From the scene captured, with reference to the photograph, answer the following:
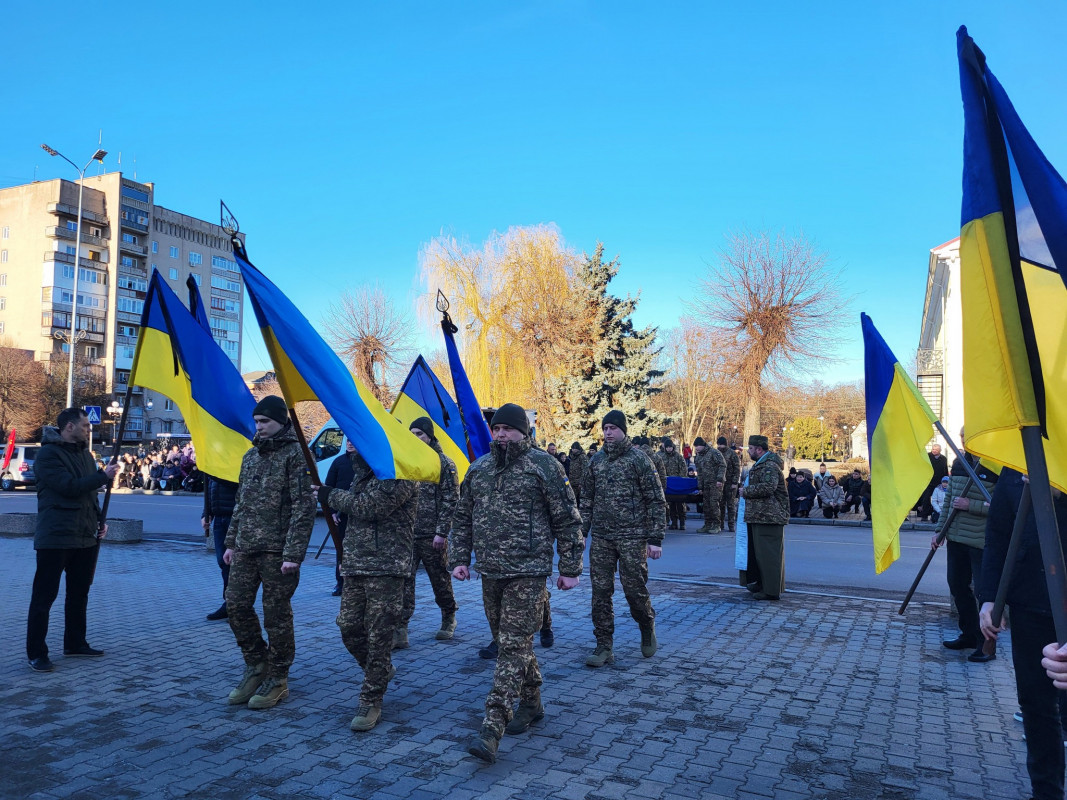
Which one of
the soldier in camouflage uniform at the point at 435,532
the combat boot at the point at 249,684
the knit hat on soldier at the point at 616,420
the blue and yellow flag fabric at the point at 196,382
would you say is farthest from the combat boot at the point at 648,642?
the blue and yellow flag fabric at the point at 196,382

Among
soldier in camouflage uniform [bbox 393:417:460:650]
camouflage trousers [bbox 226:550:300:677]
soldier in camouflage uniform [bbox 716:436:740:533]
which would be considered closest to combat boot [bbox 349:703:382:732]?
camouflage trousers [bbox 226:550:300:677]

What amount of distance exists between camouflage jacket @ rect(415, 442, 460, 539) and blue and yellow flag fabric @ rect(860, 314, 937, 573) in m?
3.60

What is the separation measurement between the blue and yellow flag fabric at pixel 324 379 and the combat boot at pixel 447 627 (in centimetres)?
242

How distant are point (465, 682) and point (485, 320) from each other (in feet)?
96.4

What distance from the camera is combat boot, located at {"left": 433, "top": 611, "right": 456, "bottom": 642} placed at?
7.36m

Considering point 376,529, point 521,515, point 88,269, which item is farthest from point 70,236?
point 521,515

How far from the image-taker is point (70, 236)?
68.4 meters

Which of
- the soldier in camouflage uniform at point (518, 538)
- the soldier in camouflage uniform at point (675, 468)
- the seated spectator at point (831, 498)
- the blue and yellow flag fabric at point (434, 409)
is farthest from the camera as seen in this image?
the seated spectator at point (831, 498)

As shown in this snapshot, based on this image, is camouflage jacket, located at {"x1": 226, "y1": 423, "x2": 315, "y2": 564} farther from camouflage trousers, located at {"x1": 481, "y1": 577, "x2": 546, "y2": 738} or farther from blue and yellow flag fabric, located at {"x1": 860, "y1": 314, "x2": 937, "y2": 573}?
blue and yellow flag fabric, located at {"x1": 860, "y1": 314, "x2": 937, "y2": 573}

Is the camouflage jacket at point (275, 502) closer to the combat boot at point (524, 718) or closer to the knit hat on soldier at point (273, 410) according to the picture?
the knit hat on soldier at point (273, 410)

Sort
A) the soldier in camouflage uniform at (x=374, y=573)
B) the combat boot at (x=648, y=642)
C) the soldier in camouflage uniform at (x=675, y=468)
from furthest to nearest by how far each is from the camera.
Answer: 1. the soldier in camouflage uniform at (x=675, y=468)
2. the combat boot at (x=648, y=642)
3. the soldier in camouflage uniform at (x=374, y=573)

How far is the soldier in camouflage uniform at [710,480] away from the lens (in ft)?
56.2

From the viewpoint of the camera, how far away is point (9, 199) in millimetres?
70312

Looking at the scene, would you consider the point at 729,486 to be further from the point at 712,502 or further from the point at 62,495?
the point at 62,495
